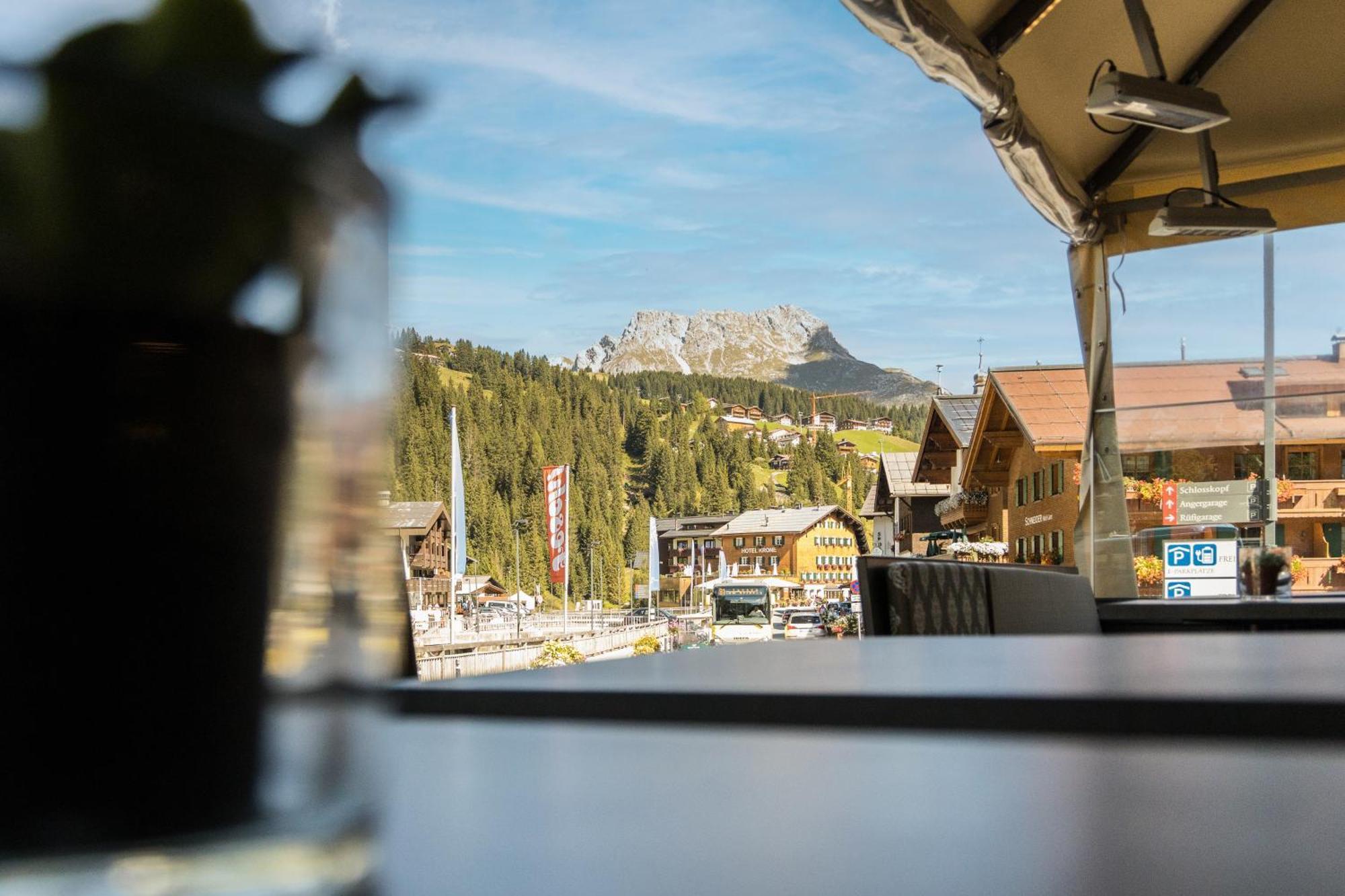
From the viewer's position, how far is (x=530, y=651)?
27797 mm

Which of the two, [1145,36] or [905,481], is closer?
[1145,36]

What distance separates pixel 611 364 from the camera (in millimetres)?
105688

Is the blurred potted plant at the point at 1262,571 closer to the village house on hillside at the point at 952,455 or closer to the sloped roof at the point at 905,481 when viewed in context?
the village house on hillside at the point at 952,455

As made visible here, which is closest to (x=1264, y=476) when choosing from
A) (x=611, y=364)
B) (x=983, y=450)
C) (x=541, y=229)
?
(x=983, y=450)

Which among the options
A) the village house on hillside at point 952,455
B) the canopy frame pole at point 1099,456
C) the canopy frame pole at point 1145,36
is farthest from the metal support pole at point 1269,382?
the village house on hillside at point 952,455

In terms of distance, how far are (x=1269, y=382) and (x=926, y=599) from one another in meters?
4.63

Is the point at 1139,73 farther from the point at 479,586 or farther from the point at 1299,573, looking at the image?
the point at 479,586

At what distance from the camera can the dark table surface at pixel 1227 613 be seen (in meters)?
2.38

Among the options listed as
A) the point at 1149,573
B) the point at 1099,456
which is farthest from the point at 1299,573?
the point at 1149,573

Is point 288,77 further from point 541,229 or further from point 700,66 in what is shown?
point 700,66

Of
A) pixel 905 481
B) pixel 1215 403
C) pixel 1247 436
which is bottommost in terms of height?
pixel 1247 436

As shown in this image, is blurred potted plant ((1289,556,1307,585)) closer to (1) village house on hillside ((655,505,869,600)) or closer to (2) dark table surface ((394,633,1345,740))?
(2) dark table surface ((394,633,1345,740))

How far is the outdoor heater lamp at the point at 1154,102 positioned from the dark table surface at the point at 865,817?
10.9ft

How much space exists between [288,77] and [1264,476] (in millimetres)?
5887
